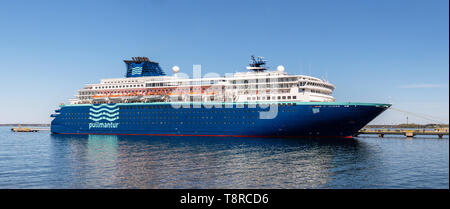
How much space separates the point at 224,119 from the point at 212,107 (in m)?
2.74

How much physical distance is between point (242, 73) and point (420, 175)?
3474 centimetres

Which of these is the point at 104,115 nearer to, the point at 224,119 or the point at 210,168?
the point at 224,119

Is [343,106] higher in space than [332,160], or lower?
higher

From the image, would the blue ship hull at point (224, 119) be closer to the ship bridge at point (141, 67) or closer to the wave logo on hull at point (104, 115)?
the wave logo on hull at point (104, 115)

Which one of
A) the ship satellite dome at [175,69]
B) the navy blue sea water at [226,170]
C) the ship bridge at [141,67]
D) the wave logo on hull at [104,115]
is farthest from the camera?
the ship bridge at [141,67]

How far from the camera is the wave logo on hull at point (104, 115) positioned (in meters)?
58.9

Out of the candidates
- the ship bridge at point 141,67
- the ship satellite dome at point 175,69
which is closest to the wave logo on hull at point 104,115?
the ship bridge at point 141,67

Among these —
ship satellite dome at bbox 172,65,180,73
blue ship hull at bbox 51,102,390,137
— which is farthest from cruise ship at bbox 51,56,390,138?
ship satellite dome at bbox 172,65,180,73

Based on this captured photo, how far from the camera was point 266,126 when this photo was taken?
45312 millimetres

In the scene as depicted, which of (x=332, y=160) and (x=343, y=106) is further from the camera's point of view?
(x=343, y=106)

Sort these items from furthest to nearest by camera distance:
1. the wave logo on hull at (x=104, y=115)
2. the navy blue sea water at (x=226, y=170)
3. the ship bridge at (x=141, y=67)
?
the ship bridge at (x=141, y=67) → the wave logo on hull at (x=104, y=115) → the navy blue sea water at (x=226, y=170)

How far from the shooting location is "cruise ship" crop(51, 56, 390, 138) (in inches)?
1711

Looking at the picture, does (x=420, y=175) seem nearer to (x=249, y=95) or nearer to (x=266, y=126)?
(x=266, y=126)
